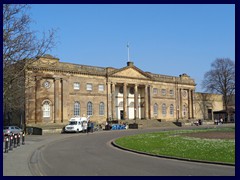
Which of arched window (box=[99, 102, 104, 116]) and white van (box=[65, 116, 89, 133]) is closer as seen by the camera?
white van (box=[65, 116, 89, 133])

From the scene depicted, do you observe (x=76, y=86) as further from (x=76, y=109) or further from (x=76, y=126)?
(x=76, y=126)

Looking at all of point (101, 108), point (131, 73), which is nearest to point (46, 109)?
point (101, 108)

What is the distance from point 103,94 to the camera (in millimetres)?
64125

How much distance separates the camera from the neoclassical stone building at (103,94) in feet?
179

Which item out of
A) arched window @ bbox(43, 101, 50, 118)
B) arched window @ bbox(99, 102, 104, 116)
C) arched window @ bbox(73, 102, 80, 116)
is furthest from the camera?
arched window @ bbox(99, 102, 104, 116)

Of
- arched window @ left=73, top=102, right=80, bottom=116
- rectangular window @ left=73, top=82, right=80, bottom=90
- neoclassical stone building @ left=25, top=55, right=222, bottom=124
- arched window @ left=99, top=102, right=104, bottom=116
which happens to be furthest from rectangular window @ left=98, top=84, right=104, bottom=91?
arched window @ left=73, top=102, right=80, bottom=116

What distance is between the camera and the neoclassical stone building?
54.5 meters

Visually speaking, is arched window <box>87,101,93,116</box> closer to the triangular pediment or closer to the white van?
the triangular pediment

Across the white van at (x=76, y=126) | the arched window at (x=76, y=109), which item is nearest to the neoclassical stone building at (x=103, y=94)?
the arched window at (x=76, y=109)

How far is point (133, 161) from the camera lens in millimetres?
15648
